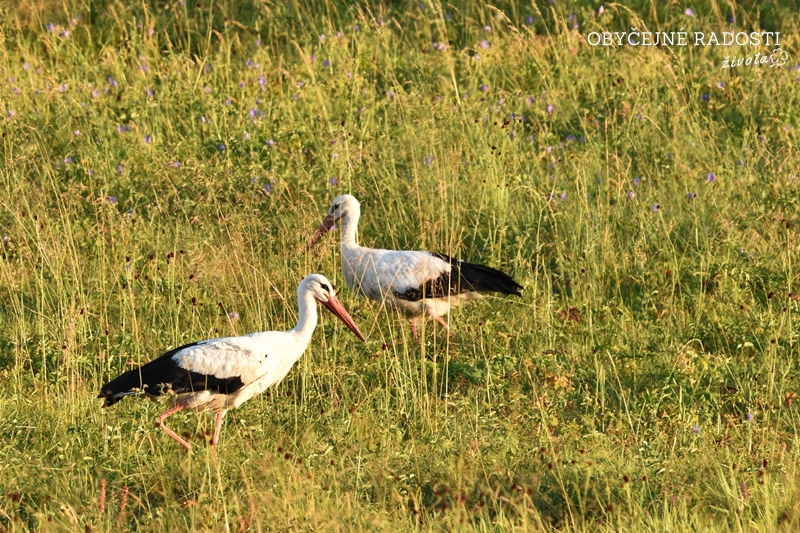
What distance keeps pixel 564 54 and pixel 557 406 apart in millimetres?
4539

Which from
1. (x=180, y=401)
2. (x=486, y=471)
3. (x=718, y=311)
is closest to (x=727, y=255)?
(x=718, y=311)

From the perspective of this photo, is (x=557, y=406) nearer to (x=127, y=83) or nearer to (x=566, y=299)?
(x=566, y=299)

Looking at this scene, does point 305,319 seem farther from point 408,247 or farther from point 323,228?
point 408,247

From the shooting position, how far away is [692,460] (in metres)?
4.67

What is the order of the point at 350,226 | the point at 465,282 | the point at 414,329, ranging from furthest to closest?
the point at 350,226 < the point at 414,329 < the point at 465,282

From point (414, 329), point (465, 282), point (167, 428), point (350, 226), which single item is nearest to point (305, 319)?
point (167, 428)

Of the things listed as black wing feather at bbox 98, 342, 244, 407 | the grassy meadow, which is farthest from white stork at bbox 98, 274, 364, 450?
the grassy meadow

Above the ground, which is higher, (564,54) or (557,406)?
(564,54)

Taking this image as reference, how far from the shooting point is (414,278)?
674cm

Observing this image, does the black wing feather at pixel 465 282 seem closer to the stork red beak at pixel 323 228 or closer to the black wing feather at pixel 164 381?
the stork red beak at pixel 323 228

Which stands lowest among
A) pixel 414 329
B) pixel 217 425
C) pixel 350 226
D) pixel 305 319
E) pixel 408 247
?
pixel 414 329

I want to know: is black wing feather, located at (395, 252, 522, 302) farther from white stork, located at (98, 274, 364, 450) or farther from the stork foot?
Result: white stork, located at (98, 274, 364, 450)

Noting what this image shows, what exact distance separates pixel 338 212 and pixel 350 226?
0.14 metres

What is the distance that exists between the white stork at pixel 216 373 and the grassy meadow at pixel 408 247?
13 centimetres
